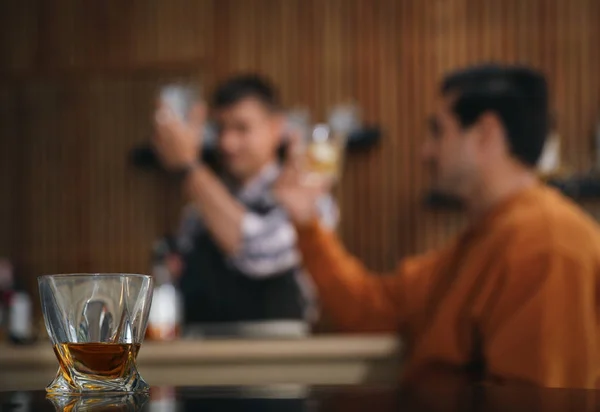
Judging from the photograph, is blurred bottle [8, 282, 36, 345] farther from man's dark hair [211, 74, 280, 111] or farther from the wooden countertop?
man's dark hair [211, 74, 280, 111]

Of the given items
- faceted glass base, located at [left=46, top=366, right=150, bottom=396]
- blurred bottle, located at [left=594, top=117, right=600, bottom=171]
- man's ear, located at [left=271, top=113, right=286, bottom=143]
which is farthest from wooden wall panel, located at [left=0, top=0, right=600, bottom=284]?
faceted glass base, located at [left=46, top=366, right=150, bottom=396]

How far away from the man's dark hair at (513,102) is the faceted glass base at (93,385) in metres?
1.50

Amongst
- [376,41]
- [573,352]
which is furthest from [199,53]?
[573,352]

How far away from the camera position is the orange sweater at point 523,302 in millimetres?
1596

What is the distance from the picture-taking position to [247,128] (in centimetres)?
316

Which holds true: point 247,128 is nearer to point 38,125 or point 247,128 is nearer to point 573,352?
point 38,125

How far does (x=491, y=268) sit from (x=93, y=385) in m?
1.09

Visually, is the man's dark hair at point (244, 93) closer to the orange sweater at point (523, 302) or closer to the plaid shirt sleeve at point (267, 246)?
the plaid shirt sleeve at point (267, 246)

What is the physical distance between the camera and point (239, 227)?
9.54ft

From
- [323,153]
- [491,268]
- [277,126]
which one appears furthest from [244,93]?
[491,268]

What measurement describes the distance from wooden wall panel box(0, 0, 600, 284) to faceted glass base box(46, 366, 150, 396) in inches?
117

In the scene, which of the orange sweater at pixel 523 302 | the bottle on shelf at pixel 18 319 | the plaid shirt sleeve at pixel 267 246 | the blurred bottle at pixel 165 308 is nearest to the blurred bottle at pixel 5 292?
the bottle on shelf at pixel 18 319

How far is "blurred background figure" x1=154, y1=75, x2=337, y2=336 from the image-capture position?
9.56 ft

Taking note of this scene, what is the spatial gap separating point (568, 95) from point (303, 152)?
1.11 meters
